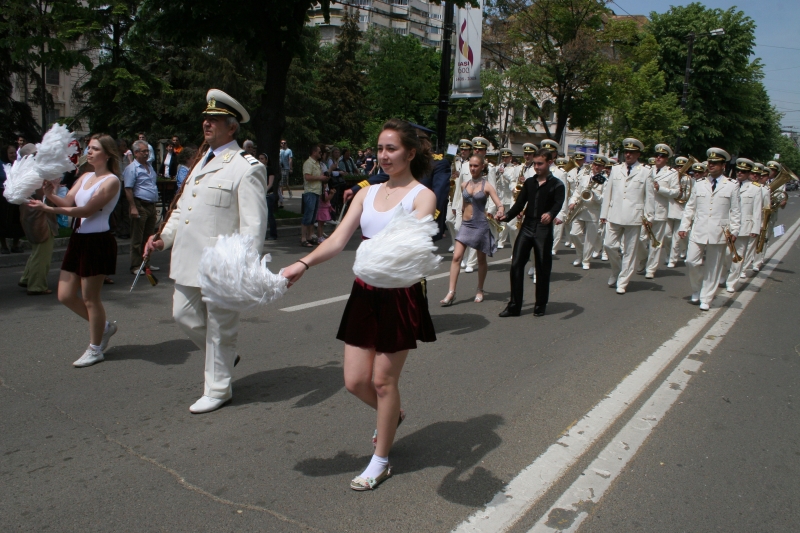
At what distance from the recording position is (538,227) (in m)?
7.59

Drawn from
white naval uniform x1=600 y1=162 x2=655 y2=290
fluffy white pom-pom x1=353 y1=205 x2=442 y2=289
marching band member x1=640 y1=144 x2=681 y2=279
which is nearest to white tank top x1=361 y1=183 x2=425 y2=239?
fluffy white pom-pom x1=353 y1=205 x2=442 y2=289

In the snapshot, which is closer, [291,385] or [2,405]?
[2,405]

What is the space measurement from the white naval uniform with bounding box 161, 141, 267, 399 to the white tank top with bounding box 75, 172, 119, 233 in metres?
1.21

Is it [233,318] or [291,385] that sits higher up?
[233,318]

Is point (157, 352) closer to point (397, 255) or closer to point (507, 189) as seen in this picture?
point (397, 255)

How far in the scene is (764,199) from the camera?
10797mm

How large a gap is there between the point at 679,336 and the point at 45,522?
6.09 metres

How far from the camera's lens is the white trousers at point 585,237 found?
1163 cm

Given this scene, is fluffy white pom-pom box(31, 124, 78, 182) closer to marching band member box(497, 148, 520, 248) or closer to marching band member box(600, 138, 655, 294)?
marching band member box(600, 138, 655, 294)

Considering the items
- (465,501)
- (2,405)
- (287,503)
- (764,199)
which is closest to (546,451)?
(465,501)

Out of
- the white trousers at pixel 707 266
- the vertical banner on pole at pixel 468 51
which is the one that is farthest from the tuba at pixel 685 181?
the vertical banner on pole at pixel 468 51

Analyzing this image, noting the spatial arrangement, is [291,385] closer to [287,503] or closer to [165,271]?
[287,503]

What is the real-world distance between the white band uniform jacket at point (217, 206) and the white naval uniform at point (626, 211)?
6651mm

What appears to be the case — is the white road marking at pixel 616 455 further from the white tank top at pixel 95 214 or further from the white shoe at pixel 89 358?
the white tank top at pixel 95 214
